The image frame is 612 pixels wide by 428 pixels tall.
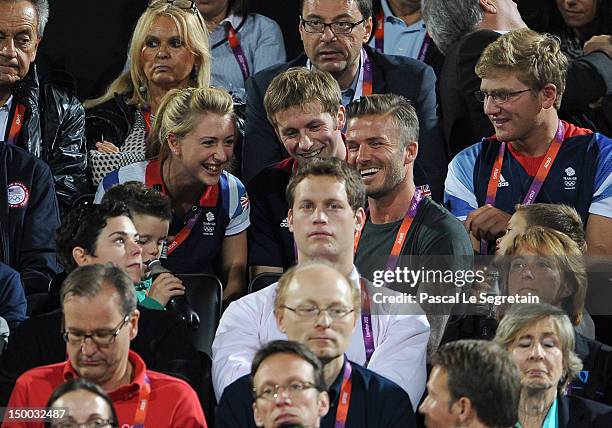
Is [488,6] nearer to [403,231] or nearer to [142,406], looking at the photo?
[403,231]

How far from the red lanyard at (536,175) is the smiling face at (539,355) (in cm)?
102

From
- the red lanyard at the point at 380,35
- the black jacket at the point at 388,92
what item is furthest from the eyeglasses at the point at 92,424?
the red lanyard at the point at 380,35

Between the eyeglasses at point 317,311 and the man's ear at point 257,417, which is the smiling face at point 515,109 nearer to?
the eyeglasses at point 317,311

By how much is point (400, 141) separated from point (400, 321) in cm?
97

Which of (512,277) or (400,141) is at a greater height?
(400,141)

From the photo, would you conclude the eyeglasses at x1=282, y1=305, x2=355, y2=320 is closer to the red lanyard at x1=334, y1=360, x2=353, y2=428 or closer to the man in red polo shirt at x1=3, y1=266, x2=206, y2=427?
the red lanyard at x1=334, y1=360, x2=353, y2=428

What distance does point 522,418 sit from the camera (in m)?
4.29

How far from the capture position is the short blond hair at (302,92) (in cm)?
539

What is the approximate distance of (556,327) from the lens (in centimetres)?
437

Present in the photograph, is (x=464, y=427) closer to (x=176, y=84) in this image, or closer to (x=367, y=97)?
(x=367, y=97)

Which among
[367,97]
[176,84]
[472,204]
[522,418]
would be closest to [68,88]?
[176,84]

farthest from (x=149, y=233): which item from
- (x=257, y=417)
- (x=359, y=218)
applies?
(x=257, y=417)

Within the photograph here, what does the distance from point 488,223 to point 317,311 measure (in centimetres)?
137

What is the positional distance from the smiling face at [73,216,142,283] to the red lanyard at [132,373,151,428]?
26.7 inches
